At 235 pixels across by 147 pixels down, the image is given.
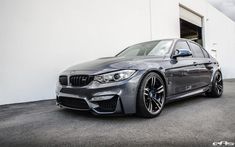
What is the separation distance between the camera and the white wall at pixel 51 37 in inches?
180

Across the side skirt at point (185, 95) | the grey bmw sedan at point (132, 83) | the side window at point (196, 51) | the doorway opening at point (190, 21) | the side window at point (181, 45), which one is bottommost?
the side skirt at point (185, 95)

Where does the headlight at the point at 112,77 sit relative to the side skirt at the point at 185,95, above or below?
above

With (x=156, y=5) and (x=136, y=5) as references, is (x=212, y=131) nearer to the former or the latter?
(x=136, y=5)

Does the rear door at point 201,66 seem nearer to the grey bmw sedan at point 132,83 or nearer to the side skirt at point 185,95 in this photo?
the side skirt at point 185,95

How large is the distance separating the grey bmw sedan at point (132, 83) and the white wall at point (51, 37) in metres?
1.96

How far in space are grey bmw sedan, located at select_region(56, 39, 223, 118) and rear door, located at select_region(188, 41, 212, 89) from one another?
20 centimetres

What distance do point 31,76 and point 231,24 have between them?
19266mm

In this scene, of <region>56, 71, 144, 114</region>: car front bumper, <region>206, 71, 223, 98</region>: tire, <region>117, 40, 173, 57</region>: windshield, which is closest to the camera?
<region>56, 71, 144, 114</region>: car front bumper

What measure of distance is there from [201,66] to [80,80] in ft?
8.65

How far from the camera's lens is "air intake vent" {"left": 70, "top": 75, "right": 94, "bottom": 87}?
2.73m

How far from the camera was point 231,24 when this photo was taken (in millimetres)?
18609

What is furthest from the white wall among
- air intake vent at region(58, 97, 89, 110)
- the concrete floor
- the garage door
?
the garage door

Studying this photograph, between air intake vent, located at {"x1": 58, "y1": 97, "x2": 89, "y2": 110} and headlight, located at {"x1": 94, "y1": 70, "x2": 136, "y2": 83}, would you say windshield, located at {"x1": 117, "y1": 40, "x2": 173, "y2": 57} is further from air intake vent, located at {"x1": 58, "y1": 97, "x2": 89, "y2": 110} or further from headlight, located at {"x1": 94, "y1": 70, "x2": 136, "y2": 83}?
air intake vent, located at {"x1": 58, "y1": 97, "x2": 89, "y2": 110}

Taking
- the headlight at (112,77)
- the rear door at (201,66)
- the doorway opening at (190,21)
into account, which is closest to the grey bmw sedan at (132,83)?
the headlight at (112,77)
